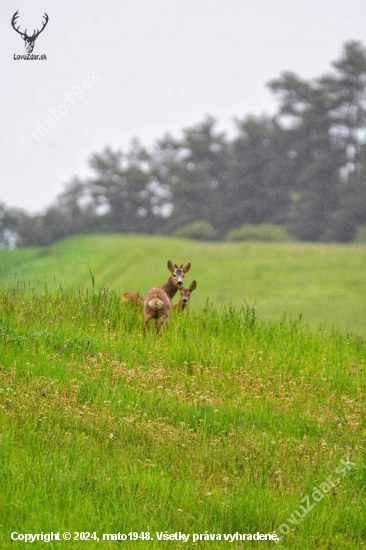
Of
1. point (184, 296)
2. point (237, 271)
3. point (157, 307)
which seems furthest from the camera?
point (237, 271)

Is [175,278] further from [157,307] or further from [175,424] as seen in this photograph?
[175,424]

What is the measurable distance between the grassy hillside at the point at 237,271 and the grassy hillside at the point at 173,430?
14221mm

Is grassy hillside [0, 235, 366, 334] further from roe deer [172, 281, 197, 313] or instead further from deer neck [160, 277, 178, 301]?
deer neck [160, 277, 178, 301]

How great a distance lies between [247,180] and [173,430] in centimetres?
4891

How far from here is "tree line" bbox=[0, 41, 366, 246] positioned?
51.4 meters

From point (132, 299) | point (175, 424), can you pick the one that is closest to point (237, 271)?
point (132, 299)

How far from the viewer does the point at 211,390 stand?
8602mm

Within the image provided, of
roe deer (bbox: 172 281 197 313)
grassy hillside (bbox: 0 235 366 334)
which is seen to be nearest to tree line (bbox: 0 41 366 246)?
grassy hillside (bbox: 0 235 366 334)

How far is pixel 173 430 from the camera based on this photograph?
721cm

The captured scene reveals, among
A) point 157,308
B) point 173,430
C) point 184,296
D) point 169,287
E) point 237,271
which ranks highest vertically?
point 237,271

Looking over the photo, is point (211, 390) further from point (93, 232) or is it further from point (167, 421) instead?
point (93, 232)

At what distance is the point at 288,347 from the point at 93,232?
47115mm

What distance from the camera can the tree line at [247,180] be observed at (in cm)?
5138

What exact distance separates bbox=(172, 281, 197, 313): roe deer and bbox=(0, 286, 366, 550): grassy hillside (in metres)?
0.54
